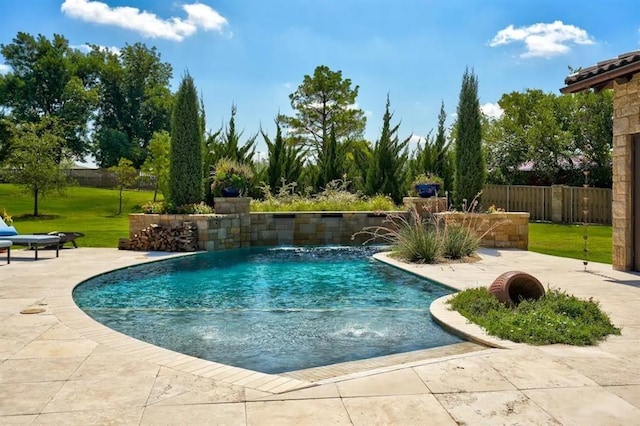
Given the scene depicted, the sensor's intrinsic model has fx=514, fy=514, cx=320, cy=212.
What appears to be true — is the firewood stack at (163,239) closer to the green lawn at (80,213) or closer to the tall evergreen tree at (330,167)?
the green lawn at (80,213)

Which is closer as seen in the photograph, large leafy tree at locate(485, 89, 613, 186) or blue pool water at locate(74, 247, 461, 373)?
blue pool water at locate(74, 247, 461, 373)

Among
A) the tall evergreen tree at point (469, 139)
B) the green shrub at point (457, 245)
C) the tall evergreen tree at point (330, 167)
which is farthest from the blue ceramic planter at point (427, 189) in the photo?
the tall evergreen tree at point (330, 167)

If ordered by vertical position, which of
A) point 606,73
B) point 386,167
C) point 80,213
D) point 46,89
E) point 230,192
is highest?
point 46,89

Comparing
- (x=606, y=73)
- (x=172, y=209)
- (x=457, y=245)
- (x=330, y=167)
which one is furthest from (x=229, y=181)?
(x=606, y=73)

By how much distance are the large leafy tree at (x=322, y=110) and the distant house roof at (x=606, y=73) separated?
23357 millimetres

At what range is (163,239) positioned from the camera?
11.8 m

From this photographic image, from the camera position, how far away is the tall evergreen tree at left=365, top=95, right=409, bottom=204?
18062 mm

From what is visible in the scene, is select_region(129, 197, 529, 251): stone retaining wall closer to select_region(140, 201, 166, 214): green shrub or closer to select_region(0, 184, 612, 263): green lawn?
select_region(140, 201, 166, 214): green shrub

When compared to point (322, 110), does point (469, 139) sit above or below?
below

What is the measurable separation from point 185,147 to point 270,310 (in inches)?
316

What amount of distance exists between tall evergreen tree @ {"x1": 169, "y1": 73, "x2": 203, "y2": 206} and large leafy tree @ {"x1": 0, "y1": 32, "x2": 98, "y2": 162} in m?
29.2

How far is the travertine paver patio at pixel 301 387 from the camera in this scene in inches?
112

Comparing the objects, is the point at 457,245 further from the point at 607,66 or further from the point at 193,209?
the point at 193,209

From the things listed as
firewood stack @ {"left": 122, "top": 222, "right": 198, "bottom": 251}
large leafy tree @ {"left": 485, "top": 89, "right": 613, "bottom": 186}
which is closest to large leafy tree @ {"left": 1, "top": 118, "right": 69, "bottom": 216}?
firewood stack @ {"left": 122, "top": 222, "right": 198, "bottom": 251}
